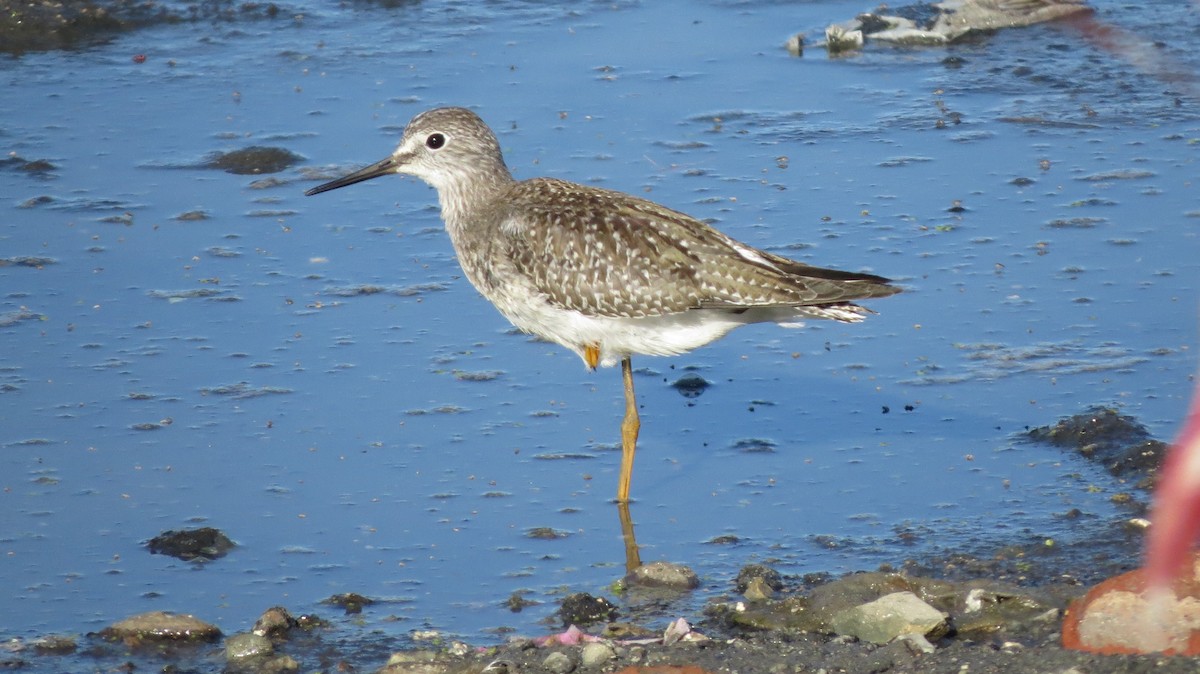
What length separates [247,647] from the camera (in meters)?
4.88

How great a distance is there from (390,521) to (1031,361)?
298cm

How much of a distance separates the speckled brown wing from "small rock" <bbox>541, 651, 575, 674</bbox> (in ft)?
6.11

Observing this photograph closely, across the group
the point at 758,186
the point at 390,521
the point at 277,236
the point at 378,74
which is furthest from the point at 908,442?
the point at 378,74

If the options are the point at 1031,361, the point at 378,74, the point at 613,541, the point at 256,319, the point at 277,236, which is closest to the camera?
the point at 613,541

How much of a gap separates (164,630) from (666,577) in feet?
5.53

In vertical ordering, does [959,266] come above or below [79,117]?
below

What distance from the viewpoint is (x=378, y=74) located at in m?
10.6

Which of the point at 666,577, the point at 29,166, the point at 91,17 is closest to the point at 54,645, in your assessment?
the point at 666,577

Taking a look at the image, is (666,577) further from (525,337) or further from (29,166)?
(29,166)

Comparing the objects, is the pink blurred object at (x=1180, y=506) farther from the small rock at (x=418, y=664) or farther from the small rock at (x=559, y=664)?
the small rock at (x=418, y=664)

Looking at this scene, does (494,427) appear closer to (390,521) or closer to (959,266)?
(390,521)

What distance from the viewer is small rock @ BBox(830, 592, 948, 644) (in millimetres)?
4648

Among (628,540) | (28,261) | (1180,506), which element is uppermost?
(1180,506)

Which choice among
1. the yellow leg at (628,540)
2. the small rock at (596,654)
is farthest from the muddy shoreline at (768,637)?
the yellow leg at (628,540)
